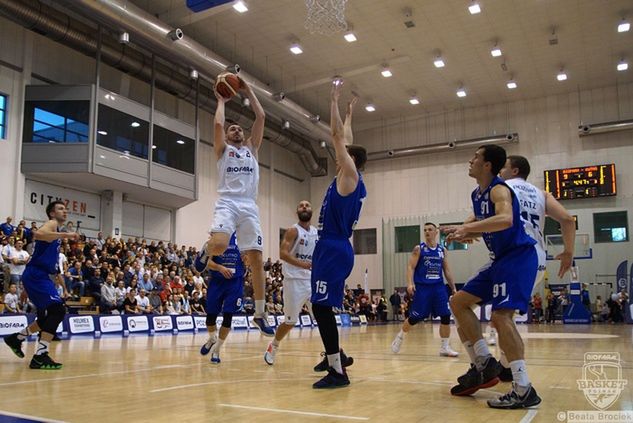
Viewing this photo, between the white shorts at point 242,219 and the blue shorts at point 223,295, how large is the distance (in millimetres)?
1291

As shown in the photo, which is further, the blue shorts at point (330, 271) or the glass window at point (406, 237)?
the glass window at point (406, 237)

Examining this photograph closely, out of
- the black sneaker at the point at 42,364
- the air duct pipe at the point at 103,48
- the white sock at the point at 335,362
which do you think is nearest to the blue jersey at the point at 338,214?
the white sock at the point at 335,362

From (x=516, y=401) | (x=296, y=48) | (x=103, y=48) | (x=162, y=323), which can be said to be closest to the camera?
(x=516, y=401)

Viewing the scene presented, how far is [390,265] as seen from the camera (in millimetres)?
33938

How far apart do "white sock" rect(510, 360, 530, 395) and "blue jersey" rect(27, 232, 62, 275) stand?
17.8 feet

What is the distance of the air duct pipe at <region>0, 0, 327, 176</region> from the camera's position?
18725mm

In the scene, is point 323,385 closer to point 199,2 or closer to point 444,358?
point 444,358

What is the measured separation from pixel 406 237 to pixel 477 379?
29542 millimetres

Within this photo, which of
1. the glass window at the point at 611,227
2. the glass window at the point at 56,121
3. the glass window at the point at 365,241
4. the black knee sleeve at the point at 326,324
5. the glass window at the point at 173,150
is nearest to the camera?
the black knee sleeve at the point at 326,324

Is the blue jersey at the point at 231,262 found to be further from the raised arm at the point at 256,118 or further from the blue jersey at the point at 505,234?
the blue jersey at the point at 505,234

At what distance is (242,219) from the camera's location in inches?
263

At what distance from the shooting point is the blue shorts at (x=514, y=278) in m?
4.21

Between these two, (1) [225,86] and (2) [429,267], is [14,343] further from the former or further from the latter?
(2) [429,267]

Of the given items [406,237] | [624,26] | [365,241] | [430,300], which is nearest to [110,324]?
[430,300]
